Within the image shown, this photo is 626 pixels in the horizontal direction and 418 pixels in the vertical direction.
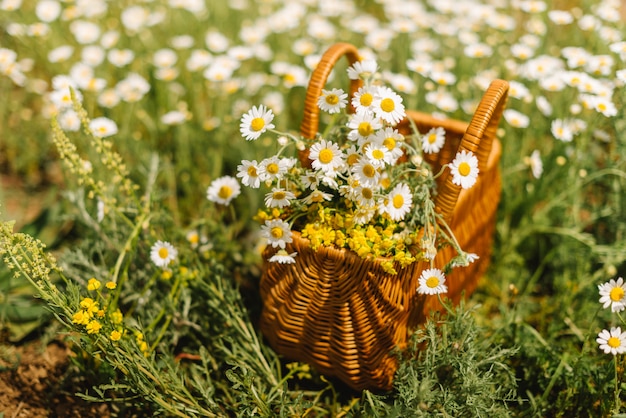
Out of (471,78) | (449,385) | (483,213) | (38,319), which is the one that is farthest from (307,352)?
(471,78)

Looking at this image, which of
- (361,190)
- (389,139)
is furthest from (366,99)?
(361,190)

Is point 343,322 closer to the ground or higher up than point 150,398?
higher up

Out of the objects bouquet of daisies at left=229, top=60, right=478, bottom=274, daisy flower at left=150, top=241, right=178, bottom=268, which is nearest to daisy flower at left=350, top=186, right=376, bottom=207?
bouquet of daisies at left=229, top=60, right=478, bottom=274

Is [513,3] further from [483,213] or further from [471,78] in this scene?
[483,213]

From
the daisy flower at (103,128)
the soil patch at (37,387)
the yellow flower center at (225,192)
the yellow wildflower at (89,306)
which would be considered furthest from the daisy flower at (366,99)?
the soil patch at (37,387)

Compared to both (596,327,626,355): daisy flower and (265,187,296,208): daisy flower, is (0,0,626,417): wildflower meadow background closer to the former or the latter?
(596,327,626,355): daisy flower

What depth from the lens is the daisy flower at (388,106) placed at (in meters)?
1.35

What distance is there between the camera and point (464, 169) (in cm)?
130

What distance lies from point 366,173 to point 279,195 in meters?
0.23

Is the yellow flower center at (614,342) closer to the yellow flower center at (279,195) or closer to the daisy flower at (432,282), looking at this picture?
the daisy flower at (432,282)

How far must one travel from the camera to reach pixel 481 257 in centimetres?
200

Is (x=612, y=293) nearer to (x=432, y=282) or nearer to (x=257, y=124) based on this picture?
(x=432, y=282)

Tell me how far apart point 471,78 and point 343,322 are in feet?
5.04

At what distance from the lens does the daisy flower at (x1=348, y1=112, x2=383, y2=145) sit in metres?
1.33
